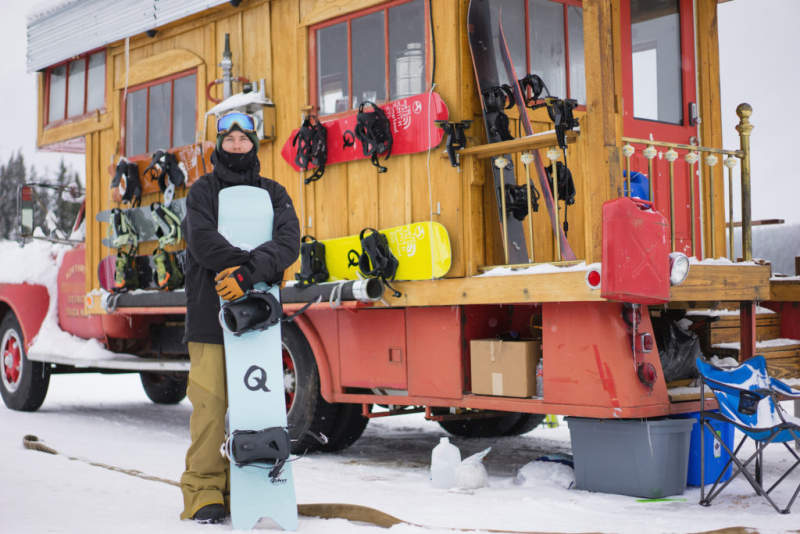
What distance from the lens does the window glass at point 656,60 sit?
255 inches

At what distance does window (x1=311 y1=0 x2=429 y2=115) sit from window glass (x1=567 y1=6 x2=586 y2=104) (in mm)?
1027

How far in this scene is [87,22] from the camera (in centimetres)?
885

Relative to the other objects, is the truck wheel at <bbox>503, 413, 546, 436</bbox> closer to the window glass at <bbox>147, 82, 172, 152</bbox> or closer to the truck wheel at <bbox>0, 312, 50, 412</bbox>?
the window glass at <bbox>147, 82, 172, 152</bbox>

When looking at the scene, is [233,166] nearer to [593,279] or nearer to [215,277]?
[215,277]

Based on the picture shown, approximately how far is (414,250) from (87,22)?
469cm

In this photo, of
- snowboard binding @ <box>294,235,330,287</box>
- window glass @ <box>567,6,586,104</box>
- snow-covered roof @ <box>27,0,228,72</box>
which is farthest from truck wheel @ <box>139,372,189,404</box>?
window glass @ <box>567,6,586,104</box>

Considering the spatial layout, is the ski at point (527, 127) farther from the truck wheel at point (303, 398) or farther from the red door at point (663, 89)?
the truck wheel at point (303, 398)

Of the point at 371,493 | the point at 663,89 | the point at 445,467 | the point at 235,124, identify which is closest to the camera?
the point at 235,124

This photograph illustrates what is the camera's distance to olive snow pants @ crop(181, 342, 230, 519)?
4.31m

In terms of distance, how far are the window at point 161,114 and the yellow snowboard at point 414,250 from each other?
2.22 metres

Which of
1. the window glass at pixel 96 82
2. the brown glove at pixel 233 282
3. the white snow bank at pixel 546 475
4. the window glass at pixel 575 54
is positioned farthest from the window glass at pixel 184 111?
the white snow bank at pixel 546 475

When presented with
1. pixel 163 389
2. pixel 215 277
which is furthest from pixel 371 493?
pixel 163 389

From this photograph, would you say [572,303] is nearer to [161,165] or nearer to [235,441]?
[235,441]

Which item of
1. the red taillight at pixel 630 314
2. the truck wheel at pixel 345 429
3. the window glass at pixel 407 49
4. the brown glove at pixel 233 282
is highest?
the window glass at pixel 407 49
